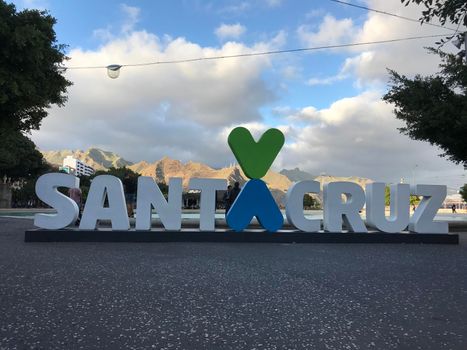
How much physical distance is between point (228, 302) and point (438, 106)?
1554 centimetres

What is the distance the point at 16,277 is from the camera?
219 inches

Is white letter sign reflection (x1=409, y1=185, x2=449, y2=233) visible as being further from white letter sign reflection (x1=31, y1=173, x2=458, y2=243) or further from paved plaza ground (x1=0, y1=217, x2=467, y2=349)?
paved plaza ground (x1=0, y1=217, x2=467, y2=349)

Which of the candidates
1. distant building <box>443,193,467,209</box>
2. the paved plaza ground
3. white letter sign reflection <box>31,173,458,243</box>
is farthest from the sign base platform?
distant building <box>443,193,467,209</box>

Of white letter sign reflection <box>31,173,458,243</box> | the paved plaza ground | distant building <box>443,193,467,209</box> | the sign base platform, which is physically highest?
distant building <box>443,193,467,209</box>

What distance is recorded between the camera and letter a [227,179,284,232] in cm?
1106

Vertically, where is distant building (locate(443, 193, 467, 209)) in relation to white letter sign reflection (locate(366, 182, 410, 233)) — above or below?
above

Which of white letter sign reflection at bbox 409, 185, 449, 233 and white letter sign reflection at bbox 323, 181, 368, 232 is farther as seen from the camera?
white letter sign reflection at bbox 409, 185, 449, 233

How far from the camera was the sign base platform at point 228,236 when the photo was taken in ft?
33.8

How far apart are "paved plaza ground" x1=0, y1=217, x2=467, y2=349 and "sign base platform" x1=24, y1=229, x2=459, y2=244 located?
2.22 metres

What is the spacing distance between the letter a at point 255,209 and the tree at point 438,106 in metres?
9.63

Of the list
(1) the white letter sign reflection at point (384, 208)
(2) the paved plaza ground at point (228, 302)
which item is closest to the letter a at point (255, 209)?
(1) the white letter sign reflection at point (384, 208)

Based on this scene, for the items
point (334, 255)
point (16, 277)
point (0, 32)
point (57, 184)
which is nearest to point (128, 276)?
point (16, 277)

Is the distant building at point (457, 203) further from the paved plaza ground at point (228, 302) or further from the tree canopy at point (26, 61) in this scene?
the paved plaza ground at point (228, 302)

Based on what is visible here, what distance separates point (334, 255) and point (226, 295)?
4.38m
